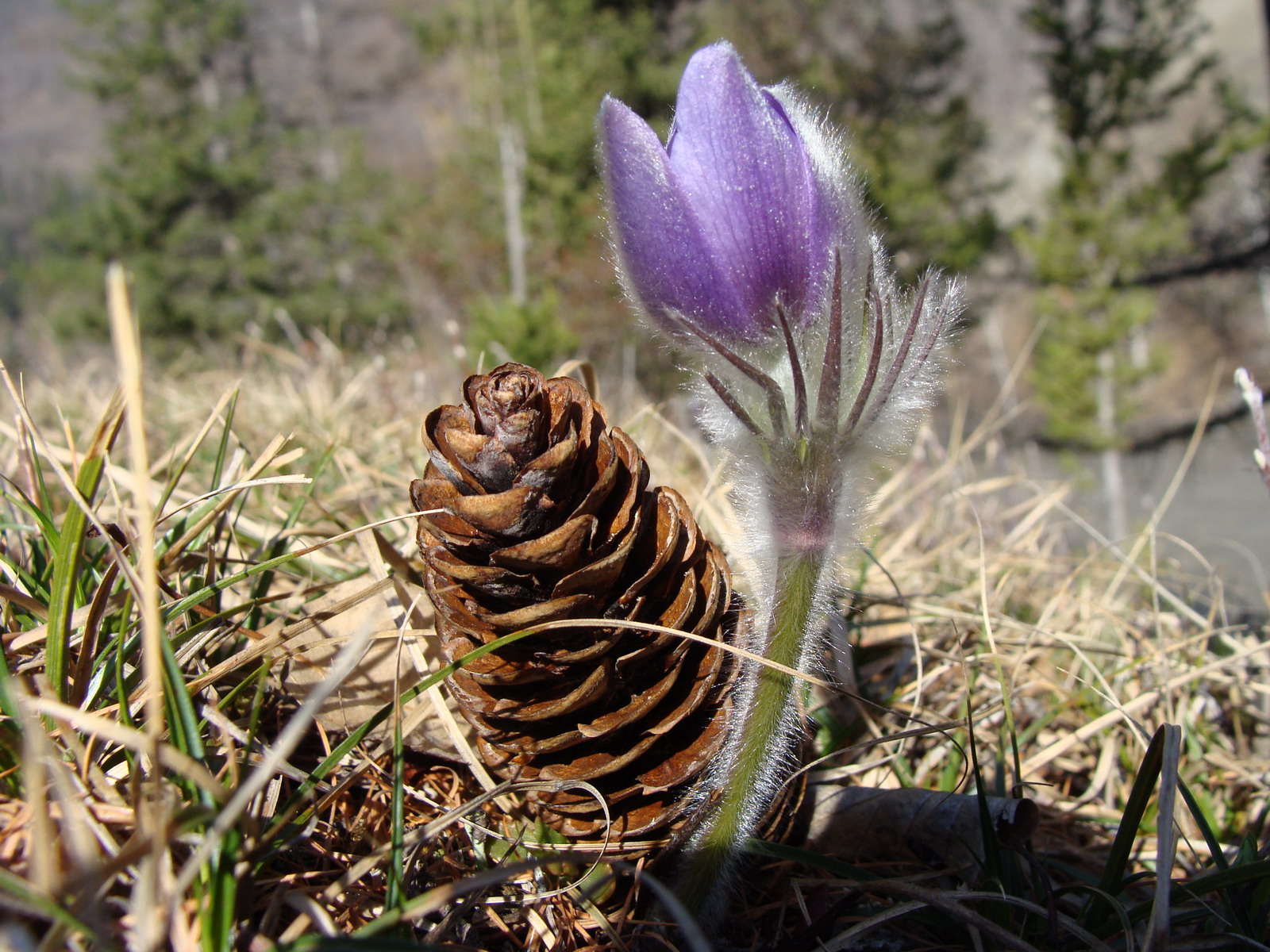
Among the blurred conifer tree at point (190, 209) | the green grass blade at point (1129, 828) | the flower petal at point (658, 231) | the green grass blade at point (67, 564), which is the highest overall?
the blurred conifer tree at point (190, 209)

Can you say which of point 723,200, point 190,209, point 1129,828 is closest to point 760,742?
point 1129,828

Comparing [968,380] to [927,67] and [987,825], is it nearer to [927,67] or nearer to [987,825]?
[927,67]

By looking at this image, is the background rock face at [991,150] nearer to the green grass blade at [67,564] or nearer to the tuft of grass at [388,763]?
the tuft of grass at [388,763]

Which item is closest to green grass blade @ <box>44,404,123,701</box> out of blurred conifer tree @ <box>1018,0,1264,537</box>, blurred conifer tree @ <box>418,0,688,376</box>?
blurred conifer tree @ <box>418,0,688,376</box>

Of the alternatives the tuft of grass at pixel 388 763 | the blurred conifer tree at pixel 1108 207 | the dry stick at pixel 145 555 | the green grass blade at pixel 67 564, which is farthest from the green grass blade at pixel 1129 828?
the blurred conifer tree at pixel 1108 207

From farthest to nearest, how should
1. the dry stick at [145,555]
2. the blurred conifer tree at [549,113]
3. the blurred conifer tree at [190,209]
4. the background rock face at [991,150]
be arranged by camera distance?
the blurred conifer tree at [190,209]
the background rock face at [991,150]
the blurred conifer tree at [549,113]
the dry stick at [145,555]

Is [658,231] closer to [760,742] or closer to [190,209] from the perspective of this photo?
[760,742]
